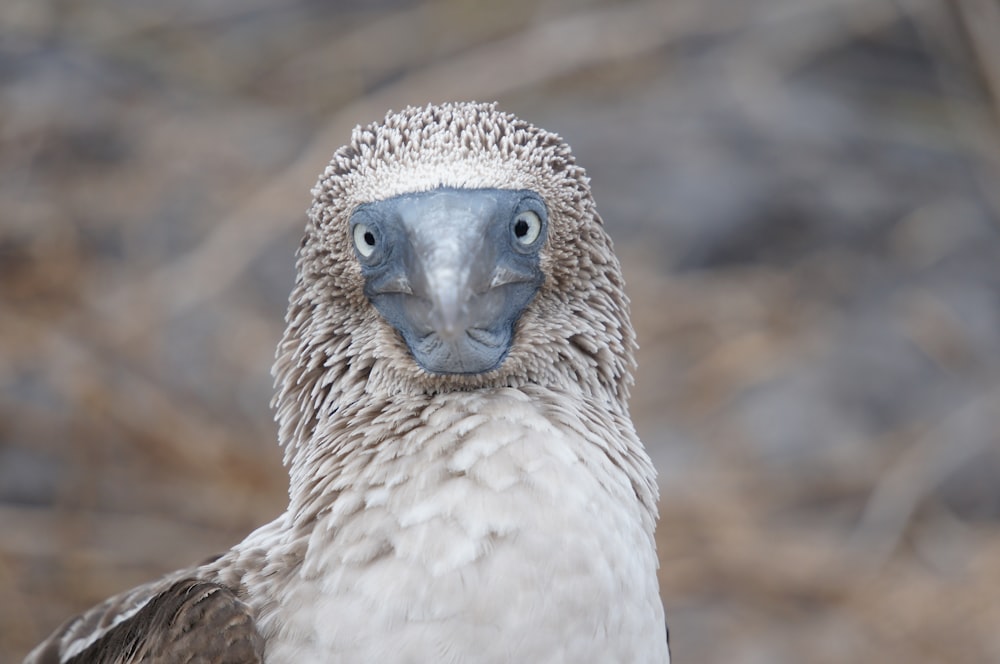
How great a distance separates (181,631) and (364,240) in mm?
981

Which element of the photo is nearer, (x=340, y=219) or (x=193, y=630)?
(x=193, y=630)

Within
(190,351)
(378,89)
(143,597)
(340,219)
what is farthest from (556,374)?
(378,89)

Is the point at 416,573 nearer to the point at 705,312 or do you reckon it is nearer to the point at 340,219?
the point at 340,219

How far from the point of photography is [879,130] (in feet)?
30.2

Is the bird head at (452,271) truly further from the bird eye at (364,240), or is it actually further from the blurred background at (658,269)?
the blurred background at (658,269)

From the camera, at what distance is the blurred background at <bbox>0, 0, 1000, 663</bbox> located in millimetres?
7227

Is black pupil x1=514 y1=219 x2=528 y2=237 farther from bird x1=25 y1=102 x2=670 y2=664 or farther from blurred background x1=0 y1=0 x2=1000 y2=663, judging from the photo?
blurred background x1=0 y1=0 x2=1000 y2=663

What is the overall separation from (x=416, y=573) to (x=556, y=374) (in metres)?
0.68

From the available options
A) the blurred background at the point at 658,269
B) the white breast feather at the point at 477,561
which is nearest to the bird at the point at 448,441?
the white breast feather at the point at 477,561

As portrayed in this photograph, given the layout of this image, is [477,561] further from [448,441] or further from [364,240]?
[364,240]

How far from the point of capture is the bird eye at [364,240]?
9.50ft

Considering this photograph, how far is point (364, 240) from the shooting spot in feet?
9.59

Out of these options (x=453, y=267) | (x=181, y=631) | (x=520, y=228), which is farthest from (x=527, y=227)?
(x=181, y=631)

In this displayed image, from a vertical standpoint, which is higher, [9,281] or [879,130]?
[879,130]
